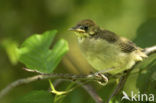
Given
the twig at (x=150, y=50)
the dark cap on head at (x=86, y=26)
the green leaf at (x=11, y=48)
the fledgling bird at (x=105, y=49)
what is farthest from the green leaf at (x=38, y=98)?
the green leaf at (x=11, y=48)

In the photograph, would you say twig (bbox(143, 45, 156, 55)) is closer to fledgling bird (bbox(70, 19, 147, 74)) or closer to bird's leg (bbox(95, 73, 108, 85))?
fledgling bird (bbox(70, 19, 147, 74))

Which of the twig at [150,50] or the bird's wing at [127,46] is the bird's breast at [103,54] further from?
the twig at [150,50]

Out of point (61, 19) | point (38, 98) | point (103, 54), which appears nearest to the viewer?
point (38, 98)

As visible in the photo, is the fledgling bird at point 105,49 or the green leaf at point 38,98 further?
the fledgling bird at point 105,49

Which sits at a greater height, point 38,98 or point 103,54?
point 38,98

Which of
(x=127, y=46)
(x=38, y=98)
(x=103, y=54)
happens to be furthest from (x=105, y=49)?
(x=38, y=98)

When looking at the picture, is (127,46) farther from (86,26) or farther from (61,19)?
(61,19)
